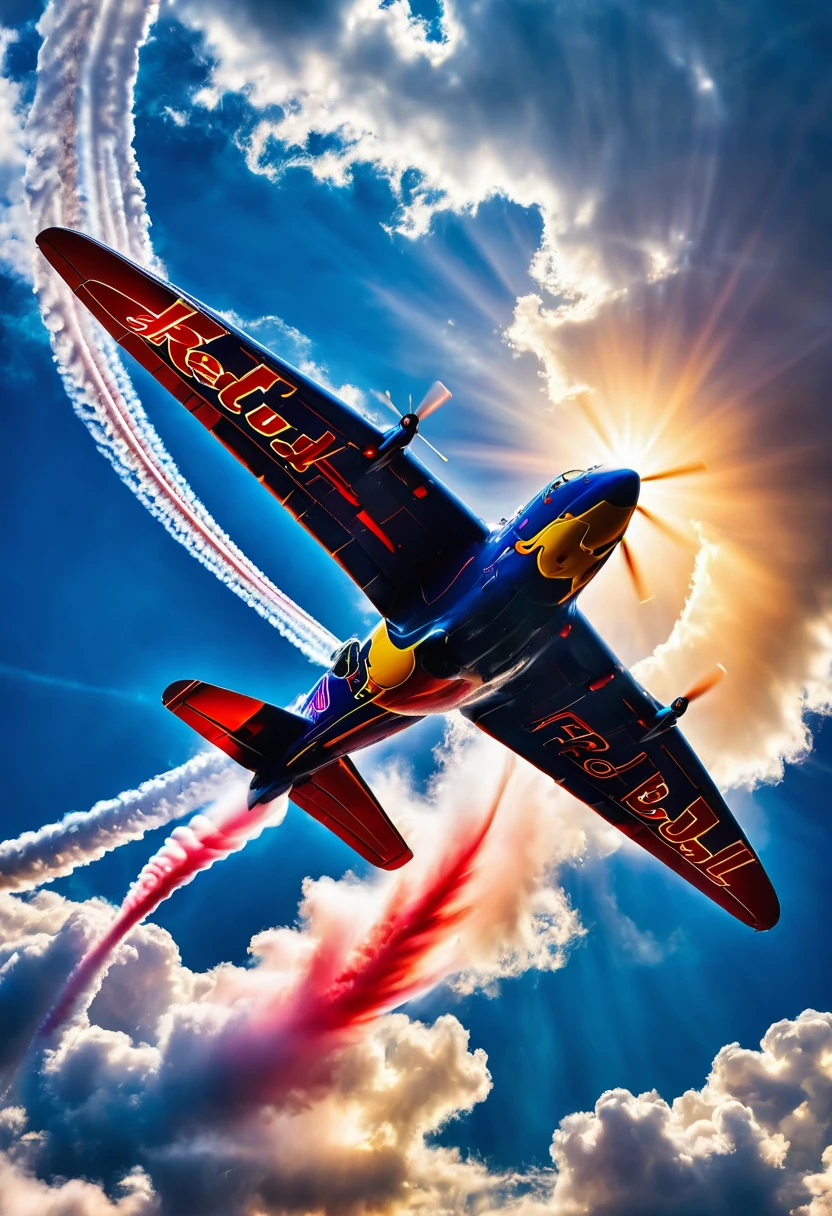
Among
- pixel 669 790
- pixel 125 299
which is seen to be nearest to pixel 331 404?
pixel 125 299

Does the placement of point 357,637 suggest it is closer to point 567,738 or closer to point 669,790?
point 567,738

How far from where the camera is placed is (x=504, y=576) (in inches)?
735

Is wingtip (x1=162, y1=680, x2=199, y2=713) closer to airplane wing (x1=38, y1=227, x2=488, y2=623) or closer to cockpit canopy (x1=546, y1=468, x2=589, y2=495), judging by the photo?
airplane wing (x1=38, y1=227, x2=488, y2=623)

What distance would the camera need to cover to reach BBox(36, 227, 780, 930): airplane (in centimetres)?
1859

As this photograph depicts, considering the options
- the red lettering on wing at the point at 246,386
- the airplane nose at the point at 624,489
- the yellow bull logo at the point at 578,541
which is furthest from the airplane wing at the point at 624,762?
the red lettering on wing at the point at 246,386

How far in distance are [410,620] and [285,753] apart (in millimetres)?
6061

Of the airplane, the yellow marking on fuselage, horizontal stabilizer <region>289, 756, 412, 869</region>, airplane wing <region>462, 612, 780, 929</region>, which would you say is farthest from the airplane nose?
horizontal stabilizer <region>289, 756, 412, 869</region>

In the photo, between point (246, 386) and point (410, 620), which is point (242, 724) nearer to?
point (410, 620)

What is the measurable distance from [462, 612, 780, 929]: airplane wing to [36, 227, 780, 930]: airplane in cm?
6

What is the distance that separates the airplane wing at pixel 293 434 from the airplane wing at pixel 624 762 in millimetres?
4729

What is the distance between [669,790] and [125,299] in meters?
21.5

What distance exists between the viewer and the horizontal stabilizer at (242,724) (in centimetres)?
2269

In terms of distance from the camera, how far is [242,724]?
23.1m

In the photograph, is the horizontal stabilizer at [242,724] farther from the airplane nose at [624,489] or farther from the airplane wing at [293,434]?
the airplane nose at [624,489]
